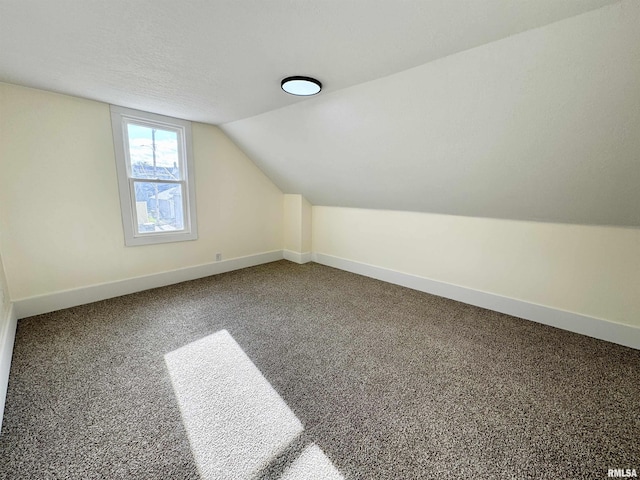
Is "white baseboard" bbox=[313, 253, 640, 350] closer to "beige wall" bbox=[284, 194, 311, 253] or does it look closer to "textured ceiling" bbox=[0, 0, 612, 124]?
"beige wall" bbox=[284, 194, 311, 253]

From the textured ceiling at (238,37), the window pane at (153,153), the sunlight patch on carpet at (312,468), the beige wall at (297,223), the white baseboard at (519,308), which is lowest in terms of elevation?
the sunlight patch on carpet at (312,468)

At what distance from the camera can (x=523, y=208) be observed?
2586mm

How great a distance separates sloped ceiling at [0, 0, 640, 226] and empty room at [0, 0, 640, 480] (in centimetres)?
2

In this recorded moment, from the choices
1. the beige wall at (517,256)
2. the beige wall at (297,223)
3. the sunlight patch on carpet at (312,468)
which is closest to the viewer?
the sunlight patch on carpet at (312,468)

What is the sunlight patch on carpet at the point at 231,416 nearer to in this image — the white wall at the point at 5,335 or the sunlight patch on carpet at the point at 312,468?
the sunlight patch on carpet at the point at 312,468

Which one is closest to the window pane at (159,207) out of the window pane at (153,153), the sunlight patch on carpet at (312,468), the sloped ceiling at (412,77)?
the window pane at (153,153)

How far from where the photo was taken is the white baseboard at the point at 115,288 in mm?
2615

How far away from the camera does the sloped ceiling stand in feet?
4.38

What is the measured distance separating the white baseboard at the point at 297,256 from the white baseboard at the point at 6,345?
3.27 metres

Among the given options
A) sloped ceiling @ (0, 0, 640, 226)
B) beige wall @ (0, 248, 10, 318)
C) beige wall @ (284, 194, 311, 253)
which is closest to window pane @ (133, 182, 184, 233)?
sloped ceiling @ (0, 0, 640, 226)

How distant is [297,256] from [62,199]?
Answer: 9.93 feet

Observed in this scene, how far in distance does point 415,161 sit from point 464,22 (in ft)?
4.33

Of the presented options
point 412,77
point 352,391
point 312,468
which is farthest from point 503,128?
point 312,468

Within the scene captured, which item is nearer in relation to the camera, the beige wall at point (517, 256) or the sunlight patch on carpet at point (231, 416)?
the sunlight patch on carpet at point (231, 416)
